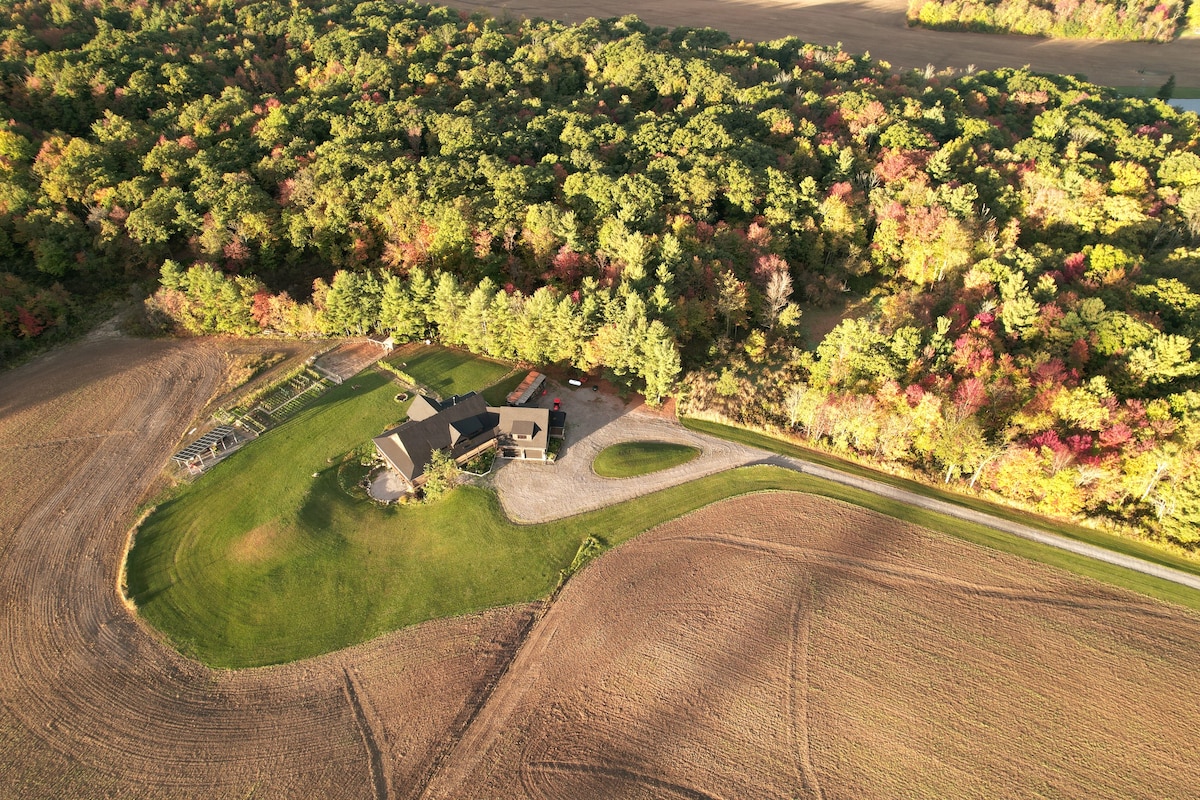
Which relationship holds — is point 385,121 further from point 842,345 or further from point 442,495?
point 842,345

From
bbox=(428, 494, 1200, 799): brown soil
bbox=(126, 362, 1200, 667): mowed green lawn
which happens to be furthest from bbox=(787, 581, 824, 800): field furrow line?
bbox=(126, 362, 1200, 667): mowed green lawn

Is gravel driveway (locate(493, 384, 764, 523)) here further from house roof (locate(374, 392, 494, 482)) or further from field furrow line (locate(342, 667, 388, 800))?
field furrow line (locate(342, 667, 388, 800))

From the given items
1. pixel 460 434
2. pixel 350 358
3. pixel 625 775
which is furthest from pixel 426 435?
pixel 625 775

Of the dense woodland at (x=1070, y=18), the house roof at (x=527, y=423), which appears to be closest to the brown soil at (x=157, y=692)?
the house roof at (x=527, y=423)

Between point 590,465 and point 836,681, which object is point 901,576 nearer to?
point 836,681

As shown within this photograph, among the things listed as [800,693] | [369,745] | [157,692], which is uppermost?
[157,692]

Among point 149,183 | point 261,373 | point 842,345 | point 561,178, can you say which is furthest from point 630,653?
point 149,183

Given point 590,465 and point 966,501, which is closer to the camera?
point 966,501
